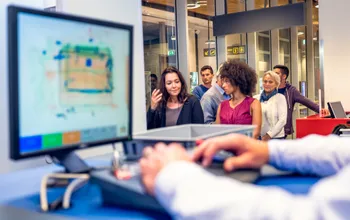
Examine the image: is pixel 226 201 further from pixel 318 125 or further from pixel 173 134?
pixel 318 125

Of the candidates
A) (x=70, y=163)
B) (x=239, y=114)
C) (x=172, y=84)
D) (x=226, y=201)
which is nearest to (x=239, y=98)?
(x=239, y=114)

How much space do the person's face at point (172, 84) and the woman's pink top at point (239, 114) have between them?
0.47 metres

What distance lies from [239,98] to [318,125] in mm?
1438

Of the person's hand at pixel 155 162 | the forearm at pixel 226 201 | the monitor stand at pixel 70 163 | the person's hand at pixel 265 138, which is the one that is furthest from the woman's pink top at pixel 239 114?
the forearm at pixel 226 201

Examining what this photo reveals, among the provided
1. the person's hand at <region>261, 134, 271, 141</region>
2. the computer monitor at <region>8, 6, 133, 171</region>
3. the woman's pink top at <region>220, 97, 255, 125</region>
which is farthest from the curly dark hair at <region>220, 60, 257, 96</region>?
the computer monitor at <region>8, 6, 133, 171</region>

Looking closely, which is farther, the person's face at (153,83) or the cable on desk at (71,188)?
the person's face at (153,83)

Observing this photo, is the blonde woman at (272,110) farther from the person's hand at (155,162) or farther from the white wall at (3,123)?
the person's hand at (155,162)

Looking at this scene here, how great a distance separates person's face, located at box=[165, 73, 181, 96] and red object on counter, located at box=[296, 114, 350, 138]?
1843mm

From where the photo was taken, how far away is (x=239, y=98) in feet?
11.9

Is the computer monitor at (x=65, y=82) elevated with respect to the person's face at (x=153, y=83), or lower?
lower

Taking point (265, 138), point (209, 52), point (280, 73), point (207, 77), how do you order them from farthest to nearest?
point (209, 52)
point (280, 73)
point (207, 77)
point (265, 138)

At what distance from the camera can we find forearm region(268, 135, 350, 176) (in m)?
1.00

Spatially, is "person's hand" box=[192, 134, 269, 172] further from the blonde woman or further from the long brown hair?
the blonde woman

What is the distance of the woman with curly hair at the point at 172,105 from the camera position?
10.9 feet
